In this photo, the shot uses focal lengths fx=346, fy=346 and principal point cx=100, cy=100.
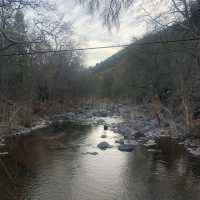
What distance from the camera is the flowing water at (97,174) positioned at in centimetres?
1093

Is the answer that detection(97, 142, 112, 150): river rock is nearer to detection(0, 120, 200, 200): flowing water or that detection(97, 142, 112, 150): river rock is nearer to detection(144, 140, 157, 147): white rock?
detection(0, 120, 200, 200): flowing water

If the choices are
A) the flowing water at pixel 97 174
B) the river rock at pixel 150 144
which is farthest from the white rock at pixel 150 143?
the flowing water at pixel 97 174

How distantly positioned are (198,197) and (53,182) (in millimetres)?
4869

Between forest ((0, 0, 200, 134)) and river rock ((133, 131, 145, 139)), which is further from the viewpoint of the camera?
river rock ((133, 131, 145, 139))

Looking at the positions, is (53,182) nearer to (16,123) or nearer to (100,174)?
(100,174)

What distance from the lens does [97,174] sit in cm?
1309

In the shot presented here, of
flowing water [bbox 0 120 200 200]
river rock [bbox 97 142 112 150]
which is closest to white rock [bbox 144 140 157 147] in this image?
flowing water [bbox 0 120 200 200]

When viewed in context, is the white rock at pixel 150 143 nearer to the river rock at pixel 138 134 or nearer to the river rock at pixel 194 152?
the river rock at pixel 138 134

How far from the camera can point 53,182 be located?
12062 millimetres

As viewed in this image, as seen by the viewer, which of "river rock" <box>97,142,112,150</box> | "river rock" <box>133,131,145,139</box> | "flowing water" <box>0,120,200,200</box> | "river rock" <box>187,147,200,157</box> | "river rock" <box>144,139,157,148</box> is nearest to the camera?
"flowing water" <box>0,120,200,200</box>

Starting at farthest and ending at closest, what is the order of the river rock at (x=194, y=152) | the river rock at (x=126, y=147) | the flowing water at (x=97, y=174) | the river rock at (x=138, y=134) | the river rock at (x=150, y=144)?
the river rock at (x=138, y=134)
the river rock at (x=150, y=144)
the river rock at (x=126, y=147)
the river rock at (x=194, y=152)
the flowing water at (x=97, y=174)

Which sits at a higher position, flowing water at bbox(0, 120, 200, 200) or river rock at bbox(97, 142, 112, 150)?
river rock at bbox(97, 142, 112, 150)

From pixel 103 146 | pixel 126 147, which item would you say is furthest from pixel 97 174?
pixel 103 146

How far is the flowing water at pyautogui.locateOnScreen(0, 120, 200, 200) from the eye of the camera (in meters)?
10.9
